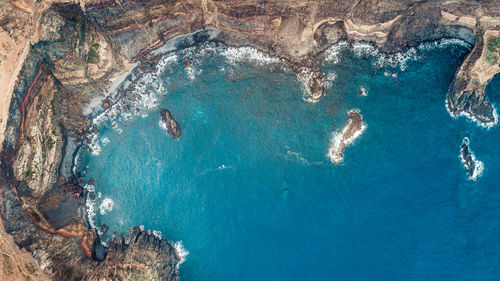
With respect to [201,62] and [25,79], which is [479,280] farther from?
[25,79]

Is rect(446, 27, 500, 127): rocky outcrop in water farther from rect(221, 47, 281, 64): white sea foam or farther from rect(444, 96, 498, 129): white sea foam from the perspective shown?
rect(221, 47, 281, 64): white sea foam

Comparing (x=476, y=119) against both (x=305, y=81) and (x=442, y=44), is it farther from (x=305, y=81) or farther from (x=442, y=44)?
(x=305, y=81)

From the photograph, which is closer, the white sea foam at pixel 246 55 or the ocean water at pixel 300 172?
the ocean water at pixel 300 172

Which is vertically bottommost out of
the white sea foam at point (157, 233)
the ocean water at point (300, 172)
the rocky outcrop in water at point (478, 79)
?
the white sea foam at point (157, 233)

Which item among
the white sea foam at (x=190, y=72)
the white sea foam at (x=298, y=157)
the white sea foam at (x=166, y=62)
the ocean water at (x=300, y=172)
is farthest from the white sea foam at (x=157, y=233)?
the white sea foam at (x=166, y=62)

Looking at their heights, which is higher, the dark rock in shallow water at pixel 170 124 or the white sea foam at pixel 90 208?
the dark rock in shallow water at pixel 170 124

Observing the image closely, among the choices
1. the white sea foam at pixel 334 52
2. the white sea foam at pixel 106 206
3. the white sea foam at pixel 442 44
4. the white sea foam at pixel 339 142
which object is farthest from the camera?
the white sea foam at pixel 334 52

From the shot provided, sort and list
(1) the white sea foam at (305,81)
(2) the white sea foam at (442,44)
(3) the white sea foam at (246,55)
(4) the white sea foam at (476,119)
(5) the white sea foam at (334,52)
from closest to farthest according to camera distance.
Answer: (4) the white sea foam at (476,119) < (2) the white sea foam at (442,44) < (1) the white sea foam at (305,81) < (5) the white sea foam at (334,52) < (3) the white sea foam at (246,55)

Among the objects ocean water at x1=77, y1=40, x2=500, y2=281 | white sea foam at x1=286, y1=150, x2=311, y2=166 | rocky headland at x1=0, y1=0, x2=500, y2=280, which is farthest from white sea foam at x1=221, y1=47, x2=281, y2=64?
white sea foam at x1=286, y1=150, x2=311, y2=166

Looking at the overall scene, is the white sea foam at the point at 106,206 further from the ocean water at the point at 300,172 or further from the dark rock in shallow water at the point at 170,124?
the dark rock in shallow water at the point at 170,124
